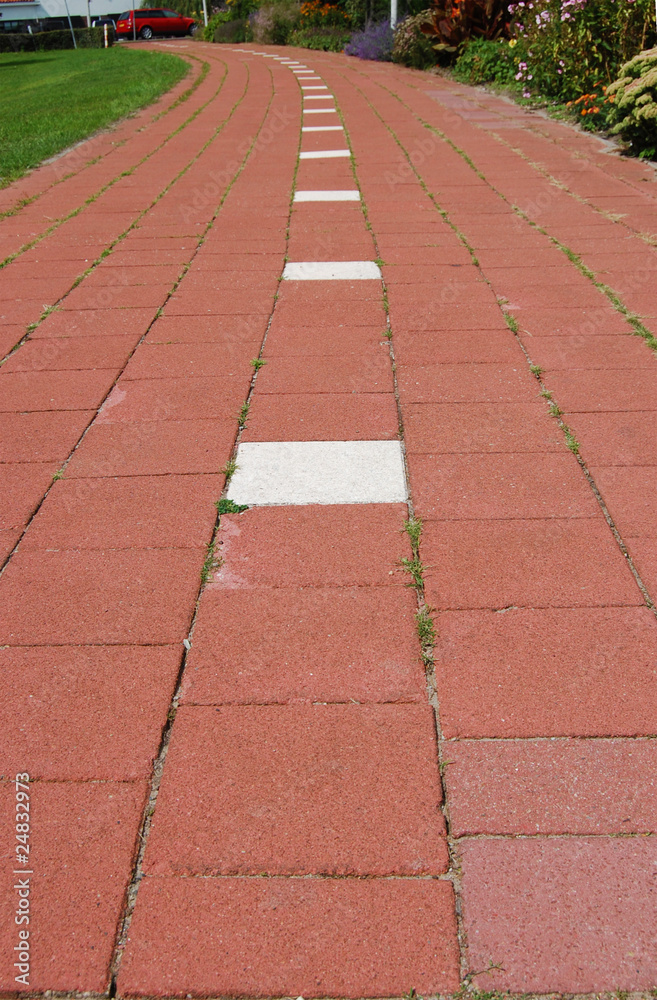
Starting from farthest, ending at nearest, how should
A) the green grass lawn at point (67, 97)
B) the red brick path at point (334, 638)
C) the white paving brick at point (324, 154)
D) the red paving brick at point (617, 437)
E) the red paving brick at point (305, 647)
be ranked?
the green grass lawn at point (67, 97) → the white paving brick at point (324, 154) → the red paving brick at point (617, 437) → the red paving brick at point (305, 647) → the red brick path at point (334, 638)

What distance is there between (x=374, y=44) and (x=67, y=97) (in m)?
7.42

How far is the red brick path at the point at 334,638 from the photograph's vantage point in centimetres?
163

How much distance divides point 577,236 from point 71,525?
4317 mm

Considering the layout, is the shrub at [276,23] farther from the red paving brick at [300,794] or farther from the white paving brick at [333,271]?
the red paving brick at [300,794]

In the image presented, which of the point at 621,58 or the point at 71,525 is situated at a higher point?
the point at 621,58

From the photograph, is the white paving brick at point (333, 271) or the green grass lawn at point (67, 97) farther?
the green grass lawn at point (67, 97)

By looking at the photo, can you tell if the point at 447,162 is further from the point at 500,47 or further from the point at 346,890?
the point at 346,890

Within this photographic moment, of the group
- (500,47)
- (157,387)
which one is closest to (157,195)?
(157,387)

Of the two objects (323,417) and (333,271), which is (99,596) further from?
(333,271)

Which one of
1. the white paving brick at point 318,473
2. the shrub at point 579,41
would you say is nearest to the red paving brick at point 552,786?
the white paving brick at point 318,473

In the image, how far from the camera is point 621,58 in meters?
9.25

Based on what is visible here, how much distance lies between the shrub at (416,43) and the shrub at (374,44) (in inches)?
62.2

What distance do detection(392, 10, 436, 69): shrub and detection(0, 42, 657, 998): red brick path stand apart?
1222cm

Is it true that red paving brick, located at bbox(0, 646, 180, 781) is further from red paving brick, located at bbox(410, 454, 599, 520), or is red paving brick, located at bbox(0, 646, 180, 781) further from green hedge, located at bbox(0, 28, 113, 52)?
green hedge, located at bbox(0, 28, 113, 52)
